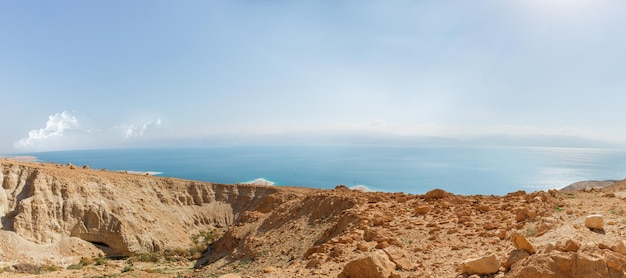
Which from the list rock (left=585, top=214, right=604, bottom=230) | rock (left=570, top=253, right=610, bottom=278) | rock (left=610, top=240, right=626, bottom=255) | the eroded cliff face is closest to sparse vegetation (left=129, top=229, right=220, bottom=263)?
the eroded cliff face

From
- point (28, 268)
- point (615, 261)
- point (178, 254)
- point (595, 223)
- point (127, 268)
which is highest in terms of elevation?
point (615, 261)

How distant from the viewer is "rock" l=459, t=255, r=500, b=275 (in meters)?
6.30

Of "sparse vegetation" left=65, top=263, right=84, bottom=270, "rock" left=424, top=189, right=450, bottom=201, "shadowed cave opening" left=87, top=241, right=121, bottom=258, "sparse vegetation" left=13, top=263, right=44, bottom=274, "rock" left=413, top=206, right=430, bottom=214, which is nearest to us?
"rock" left=413, top=206, right=430, bottom=214

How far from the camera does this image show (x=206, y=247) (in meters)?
29.9

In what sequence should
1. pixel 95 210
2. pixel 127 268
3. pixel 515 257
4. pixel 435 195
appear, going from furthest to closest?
pixel 95 210 < pixel 127 268 < pixel 435 195 < pixel 515 257

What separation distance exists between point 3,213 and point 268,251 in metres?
23.3

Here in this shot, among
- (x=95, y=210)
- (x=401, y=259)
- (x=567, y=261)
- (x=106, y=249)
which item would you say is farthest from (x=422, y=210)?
(x=95, y=210)

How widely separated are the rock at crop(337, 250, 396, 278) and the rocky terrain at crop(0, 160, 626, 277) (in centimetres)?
3

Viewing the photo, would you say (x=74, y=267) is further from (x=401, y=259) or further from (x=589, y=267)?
(x=589, y=267)

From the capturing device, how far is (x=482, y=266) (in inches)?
252

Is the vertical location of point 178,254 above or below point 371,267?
below

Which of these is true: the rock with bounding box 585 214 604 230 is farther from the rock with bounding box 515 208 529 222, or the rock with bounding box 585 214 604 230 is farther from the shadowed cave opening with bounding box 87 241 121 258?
the shadowed cave opening with bounding box 87 241 121 258

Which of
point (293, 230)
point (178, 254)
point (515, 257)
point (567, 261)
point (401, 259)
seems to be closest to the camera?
point (567, 261)

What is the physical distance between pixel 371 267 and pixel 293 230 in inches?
417
